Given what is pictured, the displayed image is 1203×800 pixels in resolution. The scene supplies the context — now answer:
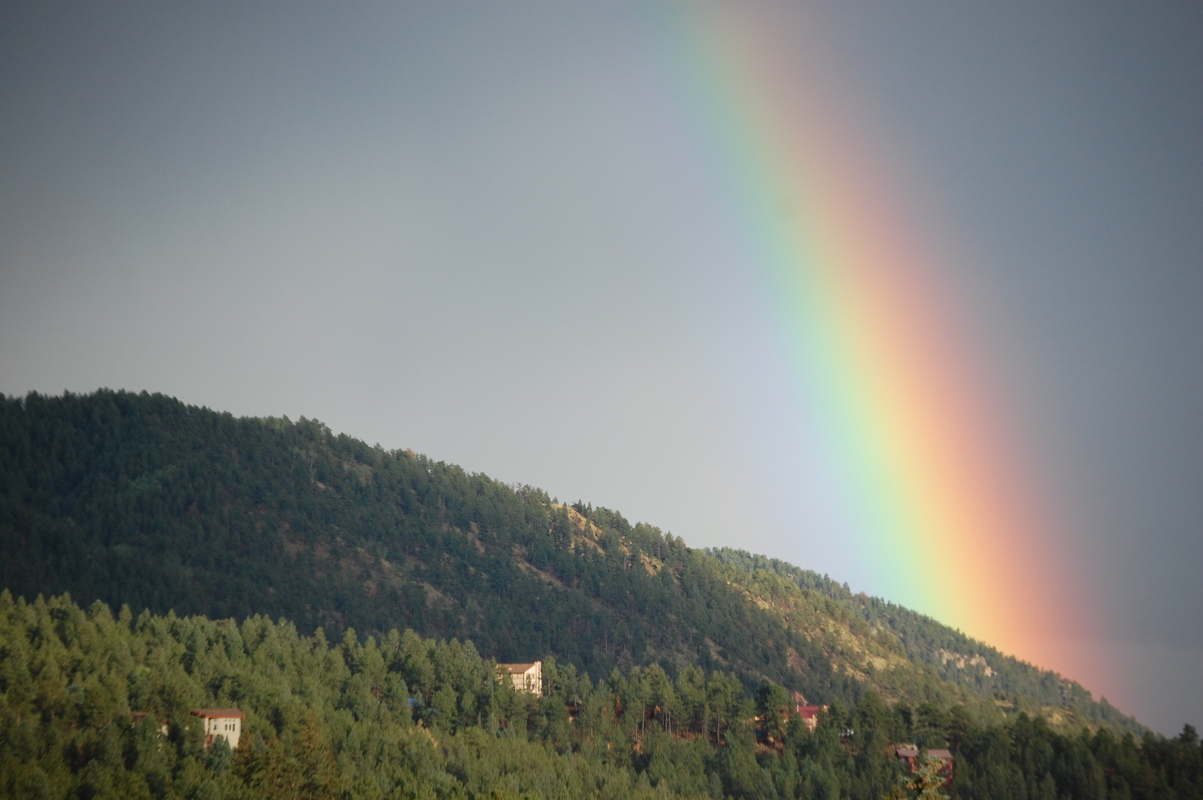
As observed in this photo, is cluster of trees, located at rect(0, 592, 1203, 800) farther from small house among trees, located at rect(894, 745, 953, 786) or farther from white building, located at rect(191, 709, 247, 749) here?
white building, located at rect(191, 709, 247, 749)

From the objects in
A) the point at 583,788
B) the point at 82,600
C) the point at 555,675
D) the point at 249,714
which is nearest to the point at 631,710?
the point at 555,675

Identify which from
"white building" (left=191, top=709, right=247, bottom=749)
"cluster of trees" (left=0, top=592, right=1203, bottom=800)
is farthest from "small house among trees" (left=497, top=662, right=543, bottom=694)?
"white building" (left=191, top=709, right=247, bottom=749)

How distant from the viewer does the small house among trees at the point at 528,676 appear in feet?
497

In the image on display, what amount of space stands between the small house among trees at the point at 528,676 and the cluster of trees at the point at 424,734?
749cm

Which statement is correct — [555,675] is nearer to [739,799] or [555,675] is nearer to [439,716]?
[439,716]

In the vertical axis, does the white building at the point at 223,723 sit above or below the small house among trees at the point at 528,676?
below

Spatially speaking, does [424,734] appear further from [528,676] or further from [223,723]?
[528,676]

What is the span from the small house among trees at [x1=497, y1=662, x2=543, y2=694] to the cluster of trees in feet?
24.6

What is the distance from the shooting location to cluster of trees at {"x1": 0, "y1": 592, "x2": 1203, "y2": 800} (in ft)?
294

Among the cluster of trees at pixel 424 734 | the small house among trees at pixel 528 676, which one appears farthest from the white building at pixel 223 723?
the small house among trees at pixel 528 676

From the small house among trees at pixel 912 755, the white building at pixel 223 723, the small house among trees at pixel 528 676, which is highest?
the small house among trees at pixel 528 676

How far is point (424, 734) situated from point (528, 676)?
4705 cm

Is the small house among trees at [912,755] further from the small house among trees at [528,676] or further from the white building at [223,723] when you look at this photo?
the white building at [223,723]

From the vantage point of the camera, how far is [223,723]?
3903 inches
